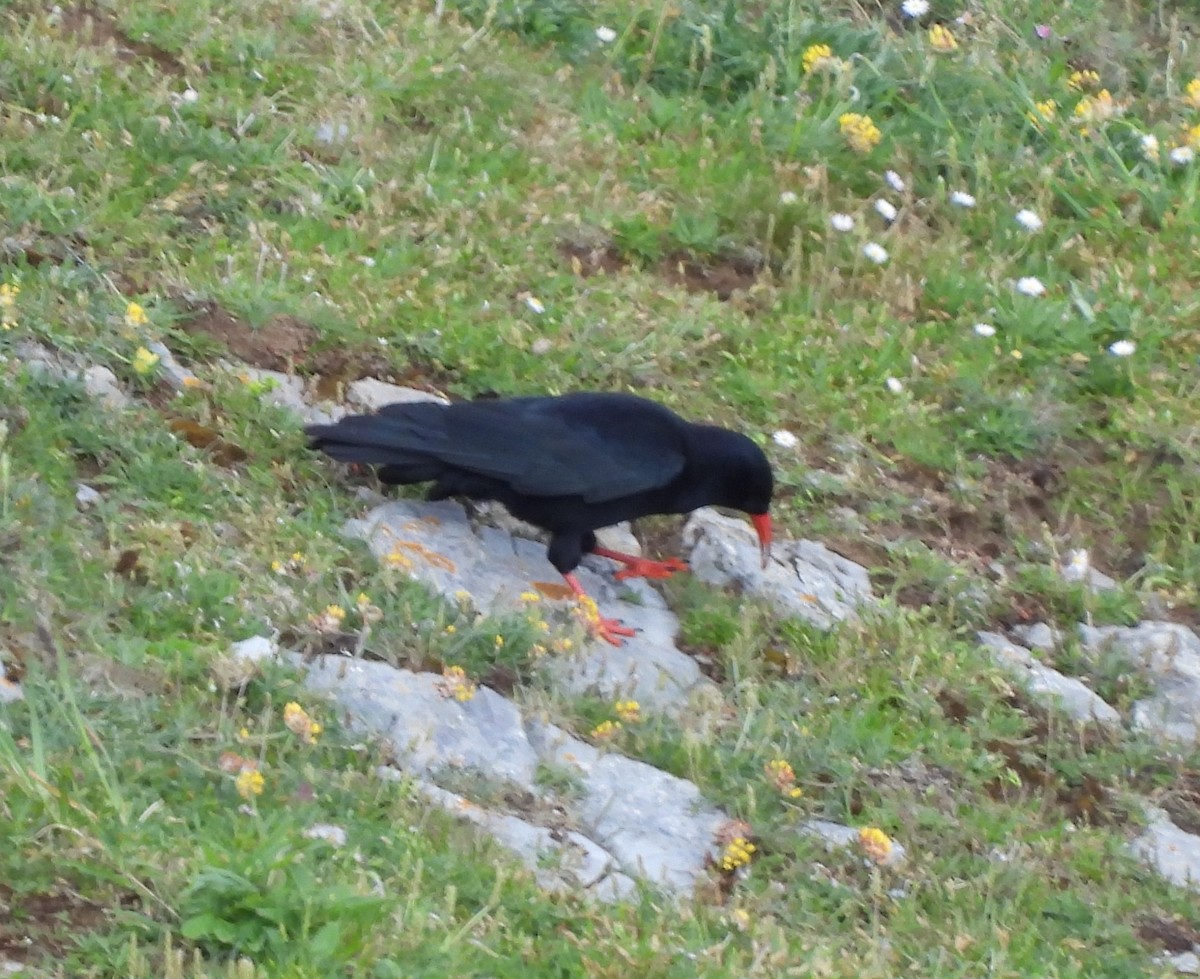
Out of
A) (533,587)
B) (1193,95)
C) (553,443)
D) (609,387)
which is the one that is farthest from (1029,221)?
(533,587)

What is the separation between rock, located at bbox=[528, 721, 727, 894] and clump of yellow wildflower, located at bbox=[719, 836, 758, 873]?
5 cm

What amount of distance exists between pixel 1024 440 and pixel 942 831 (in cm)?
247

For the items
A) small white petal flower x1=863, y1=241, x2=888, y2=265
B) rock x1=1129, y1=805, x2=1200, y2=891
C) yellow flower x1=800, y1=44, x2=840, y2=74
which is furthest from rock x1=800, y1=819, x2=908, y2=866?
yellow flower x1=800, y1=44, x2=840, y2=74

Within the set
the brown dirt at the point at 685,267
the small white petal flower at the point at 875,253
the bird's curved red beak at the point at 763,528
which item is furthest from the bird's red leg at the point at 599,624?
the small white petal flower at the point at 875,253

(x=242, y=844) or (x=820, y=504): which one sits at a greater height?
(x=242, y=844)

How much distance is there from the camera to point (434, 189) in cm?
693

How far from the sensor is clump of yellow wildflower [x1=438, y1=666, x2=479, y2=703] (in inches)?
168

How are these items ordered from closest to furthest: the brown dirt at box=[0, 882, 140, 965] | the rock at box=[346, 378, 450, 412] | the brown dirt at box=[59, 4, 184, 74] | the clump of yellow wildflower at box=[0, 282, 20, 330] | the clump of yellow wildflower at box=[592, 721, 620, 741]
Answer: the brown dirt at box=[0, 882, 140, 965], the clump of yellow wildflower at box=[592, 721, 620, 741], the clump of yellow wildflower at box=[0, 282, 20, 330], the rock at box=[346, 378, 450, 412], the brown dirt at box=[59, 4, 184, 74]

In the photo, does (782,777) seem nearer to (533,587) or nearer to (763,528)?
(533,587)

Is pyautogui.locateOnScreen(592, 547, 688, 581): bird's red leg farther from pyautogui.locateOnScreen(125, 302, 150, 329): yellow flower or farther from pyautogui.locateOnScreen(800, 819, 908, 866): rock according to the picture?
pyautogui.locateOnScreen(125, 302, 150, 329): yellow flower

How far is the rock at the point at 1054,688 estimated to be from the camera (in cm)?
510

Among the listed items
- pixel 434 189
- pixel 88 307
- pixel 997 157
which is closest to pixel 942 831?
pixel 88 307

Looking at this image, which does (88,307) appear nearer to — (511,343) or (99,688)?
(511,343)

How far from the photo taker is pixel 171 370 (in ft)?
18.1
